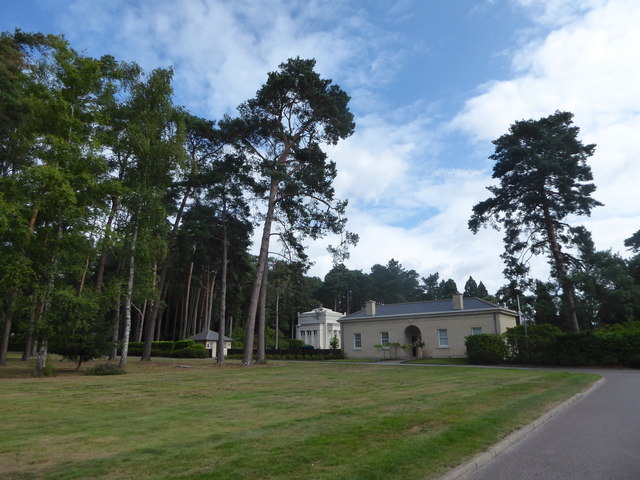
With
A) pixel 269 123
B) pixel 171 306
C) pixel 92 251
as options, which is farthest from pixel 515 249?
pixel 171 306

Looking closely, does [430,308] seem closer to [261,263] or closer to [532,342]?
[532,342]

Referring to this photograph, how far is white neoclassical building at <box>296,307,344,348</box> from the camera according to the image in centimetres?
5691

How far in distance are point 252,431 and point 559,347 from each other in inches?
932

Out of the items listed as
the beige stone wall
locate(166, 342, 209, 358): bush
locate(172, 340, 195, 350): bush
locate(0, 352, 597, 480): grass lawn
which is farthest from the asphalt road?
locate(172, 340, 195, 350): bush

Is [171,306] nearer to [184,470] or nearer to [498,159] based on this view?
[498,159]

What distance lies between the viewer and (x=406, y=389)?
465 inches

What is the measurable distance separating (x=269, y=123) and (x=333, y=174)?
516 cm

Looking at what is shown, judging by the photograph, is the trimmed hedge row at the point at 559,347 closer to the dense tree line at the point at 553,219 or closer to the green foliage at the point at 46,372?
the dense tree line at the point at 553,219

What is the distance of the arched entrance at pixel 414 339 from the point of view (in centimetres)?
3507

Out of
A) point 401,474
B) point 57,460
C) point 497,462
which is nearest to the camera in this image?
point 401,474

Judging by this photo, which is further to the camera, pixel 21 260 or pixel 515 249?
pixel 515 249

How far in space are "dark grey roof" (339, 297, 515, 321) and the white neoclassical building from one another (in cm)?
1730

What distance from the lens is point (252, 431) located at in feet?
20.1

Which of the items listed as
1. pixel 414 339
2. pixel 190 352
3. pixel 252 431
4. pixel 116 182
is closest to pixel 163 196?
pixel 116 182
